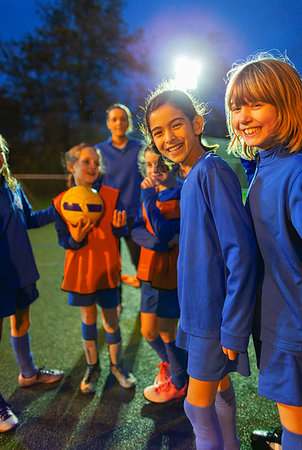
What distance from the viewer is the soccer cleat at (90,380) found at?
2.09m

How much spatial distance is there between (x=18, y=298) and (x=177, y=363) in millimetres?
1080

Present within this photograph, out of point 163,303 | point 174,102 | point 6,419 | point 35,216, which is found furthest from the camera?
point 35,216

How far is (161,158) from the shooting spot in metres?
1.77

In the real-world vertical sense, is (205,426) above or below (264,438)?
above

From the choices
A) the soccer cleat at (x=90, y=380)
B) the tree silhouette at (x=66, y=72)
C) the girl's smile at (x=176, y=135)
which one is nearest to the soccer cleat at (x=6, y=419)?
the soccer cleat at (x=90, y=380)

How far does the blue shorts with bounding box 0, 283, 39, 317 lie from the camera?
6.13 ft

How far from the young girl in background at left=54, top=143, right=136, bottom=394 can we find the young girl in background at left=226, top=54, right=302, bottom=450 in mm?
1078

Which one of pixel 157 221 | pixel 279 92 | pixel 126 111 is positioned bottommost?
pixel 157 221

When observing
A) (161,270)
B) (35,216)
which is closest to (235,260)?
(161,270)

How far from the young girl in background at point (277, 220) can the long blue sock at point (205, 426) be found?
25 cm

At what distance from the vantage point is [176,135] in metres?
1.31

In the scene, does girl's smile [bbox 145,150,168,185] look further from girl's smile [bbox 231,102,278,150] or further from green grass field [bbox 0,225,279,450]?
green grass field [bbox 0,225,279,450]

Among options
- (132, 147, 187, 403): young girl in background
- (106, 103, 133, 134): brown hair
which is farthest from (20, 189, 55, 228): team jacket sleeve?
(106, 103, 133, 134): brown hair

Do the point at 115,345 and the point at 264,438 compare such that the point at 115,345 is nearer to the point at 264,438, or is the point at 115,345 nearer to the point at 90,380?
the point at 90,380
